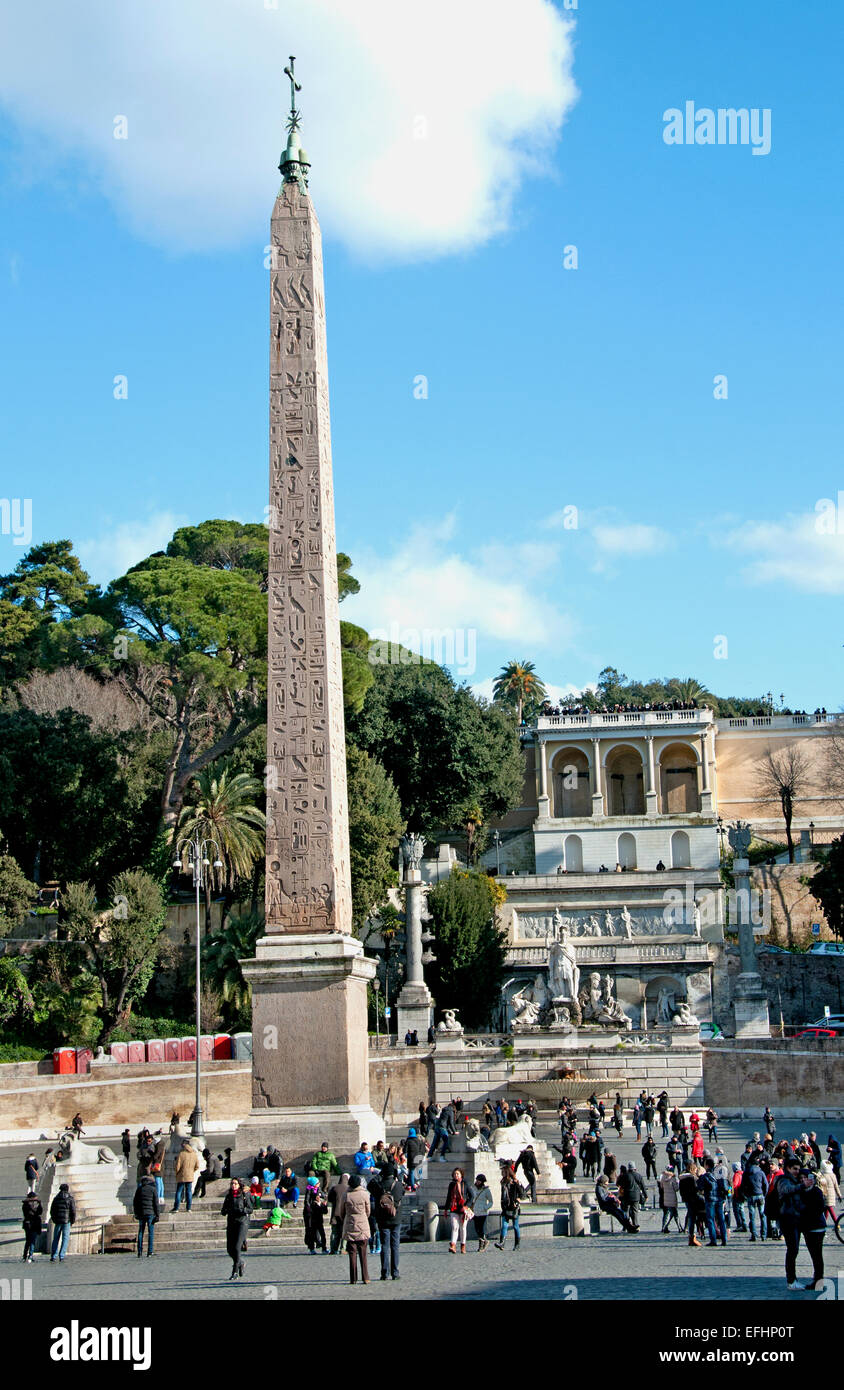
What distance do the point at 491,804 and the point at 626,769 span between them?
10106 millimetres

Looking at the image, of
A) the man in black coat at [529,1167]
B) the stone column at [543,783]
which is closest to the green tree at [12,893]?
the man in black coat at [529,1167]

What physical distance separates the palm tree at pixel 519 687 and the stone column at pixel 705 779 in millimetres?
13725

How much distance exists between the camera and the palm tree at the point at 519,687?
7762 centimetres

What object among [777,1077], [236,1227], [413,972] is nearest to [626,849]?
[413,972]

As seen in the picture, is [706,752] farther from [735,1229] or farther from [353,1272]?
[353,1272]

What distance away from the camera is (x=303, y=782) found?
17.5 meters

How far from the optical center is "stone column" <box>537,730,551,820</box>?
211 feet

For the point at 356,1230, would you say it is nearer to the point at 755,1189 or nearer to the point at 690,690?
A: the point at 755,1189

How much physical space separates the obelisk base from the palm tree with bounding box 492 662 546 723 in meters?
36.0

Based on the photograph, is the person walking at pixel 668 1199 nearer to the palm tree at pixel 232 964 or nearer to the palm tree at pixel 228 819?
the palm tree at pixel 232 964

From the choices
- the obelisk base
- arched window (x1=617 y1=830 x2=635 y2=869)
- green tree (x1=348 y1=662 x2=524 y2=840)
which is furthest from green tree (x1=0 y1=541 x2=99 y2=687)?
arched window (x1=617 y1=830 x2=635 y2=869)
